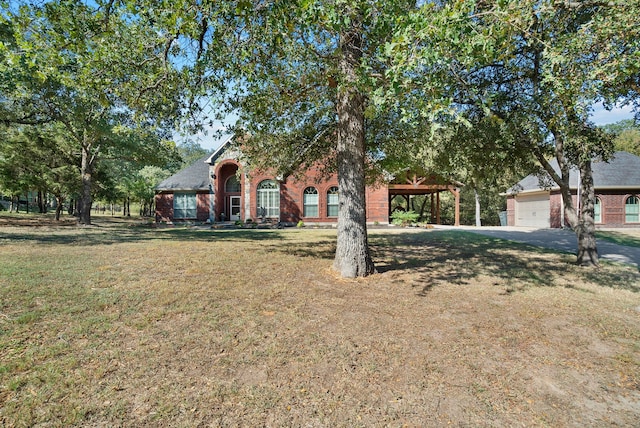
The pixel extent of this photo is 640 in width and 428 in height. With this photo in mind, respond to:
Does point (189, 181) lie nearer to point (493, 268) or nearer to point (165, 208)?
point (165, 208)

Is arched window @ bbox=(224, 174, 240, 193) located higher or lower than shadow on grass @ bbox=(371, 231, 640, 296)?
higher

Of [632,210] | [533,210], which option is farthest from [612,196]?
[533,210]

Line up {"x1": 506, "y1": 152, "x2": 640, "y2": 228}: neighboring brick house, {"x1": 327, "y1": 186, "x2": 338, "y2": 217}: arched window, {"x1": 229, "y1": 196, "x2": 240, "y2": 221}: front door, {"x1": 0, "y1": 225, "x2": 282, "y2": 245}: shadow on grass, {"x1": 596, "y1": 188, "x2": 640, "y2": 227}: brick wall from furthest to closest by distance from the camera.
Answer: {"x1": 229, "y1": 196, "x2": 240, "y2": 221}: front door
{"x1": 327, "y1": 186, "x2": 338, "y2": 217}: arched window
{"x1": 596, "y1": 188, "x2": 640, "y2": 227}: brick wall
{"x1": 506, "y1": 152, "x2": 640, "y2": 228}: neighboring brick house
{"x1": 0, "y1": 225, "x2": 282, "y2": 245}: shadow on grass

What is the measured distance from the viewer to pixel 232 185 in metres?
25.9

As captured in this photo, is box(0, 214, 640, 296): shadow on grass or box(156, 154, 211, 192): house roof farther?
box(156, 154, 211, 192): house roof

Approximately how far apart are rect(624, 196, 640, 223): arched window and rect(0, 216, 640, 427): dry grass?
68.8 ft

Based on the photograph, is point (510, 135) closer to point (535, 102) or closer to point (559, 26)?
point (535, 102)

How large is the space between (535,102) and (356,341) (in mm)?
7175

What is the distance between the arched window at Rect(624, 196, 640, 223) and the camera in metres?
21.9

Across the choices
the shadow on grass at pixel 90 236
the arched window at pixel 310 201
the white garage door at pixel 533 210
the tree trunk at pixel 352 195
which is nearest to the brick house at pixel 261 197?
the arched window at pixel 310 201

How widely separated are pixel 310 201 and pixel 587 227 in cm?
1807

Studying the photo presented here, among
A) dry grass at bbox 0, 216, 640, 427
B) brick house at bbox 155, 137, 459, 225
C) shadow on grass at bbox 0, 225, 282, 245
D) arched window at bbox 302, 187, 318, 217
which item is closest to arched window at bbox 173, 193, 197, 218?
brick house at bbox 155, 137, 459, 225

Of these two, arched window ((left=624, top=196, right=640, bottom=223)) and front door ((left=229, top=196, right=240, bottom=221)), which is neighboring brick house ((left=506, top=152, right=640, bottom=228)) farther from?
front door ((left=229, top=196, right=240, bottom=221))

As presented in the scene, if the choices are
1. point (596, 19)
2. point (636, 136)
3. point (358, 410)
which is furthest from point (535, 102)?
point (636, 136)
